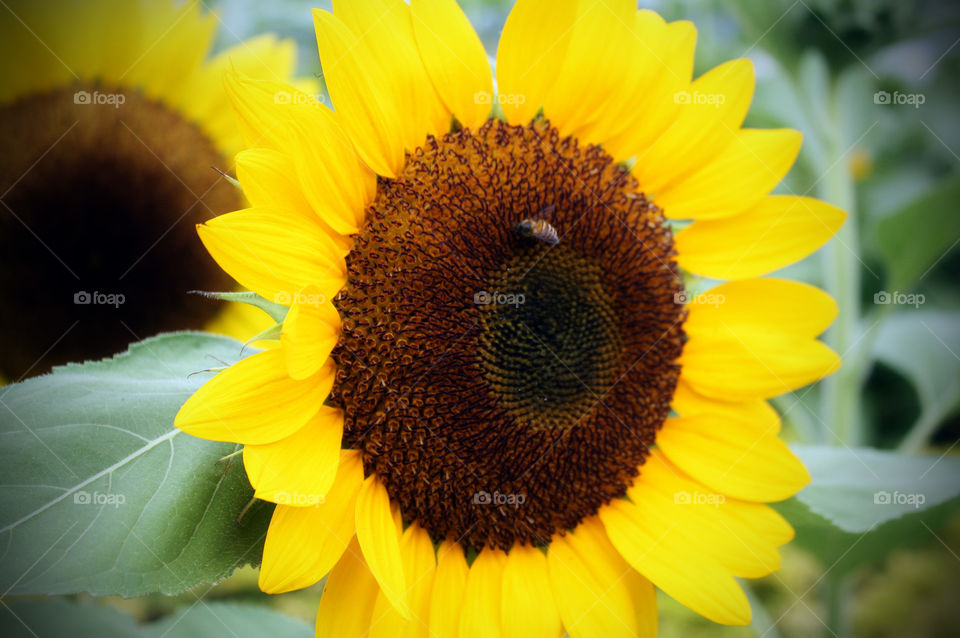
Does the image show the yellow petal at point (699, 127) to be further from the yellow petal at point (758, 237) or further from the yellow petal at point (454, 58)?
the yellow petal at point (454, 58)

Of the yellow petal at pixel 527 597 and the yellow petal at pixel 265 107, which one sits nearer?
the yellow petal at pixel 265 107

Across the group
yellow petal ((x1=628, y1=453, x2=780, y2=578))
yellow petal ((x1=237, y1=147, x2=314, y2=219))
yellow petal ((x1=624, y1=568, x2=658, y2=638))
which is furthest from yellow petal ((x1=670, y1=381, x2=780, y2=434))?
yellow petal ((x1=237, y1=147, x2=314, y2=219))

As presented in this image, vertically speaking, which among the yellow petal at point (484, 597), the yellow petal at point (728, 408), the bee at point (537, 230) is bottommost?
the yellow petal at point (484, 597)

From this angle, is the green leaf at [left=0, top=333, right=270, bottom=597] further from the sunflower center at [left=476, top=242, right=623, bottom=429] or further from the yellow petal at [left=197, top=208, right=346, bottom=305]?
the sunflower center at [left=476, top=242, right=623, bottom=429]

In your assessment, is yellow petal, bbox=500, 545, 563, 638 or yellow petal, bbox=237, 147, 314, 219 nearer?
yellow petal, bbox=237, 147, 314, 219

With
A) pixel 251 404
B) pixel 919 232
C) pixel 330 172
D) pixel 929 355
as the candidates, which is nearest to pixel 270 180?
pixel 330 172

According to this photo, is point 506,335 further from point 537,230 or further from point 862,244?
point 862,244

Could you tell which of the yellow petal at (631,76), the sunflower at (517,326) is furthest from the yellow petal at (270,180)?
the yellow petal at (631,76)
